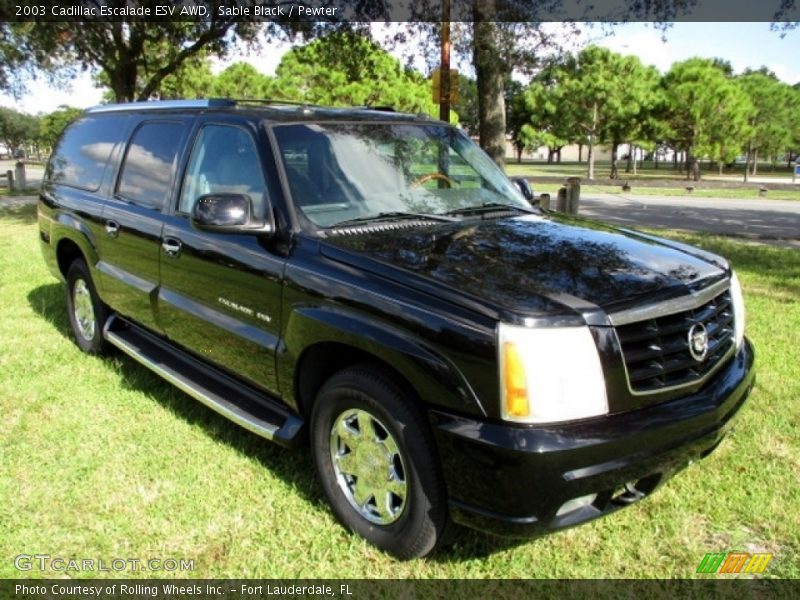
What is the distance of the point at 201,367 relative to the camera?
3.90 meters

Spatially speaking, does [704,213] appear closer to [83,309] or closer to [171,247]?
[83,309]

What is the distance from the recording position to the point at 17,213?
15375 millimetres

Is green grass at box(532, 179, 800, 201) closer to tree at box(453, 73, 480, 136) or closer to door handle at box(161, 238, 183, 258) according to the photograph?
door handle at box(161, 238, 183, 258)

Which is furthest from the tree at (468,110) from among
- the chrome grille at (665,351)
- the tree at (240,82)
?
the chrome grille at (665,351)

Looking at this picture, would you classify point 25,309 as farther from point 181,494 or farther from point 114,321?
point 181,494

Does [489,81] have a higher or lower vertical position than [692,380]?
higher

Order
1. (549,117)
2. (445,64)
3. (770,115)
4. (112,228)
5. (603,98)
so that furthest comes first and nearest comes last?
(770,115), (549,117), (603,98), (445,64), (112,228)

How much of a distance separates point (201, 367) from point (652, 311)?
256 cm

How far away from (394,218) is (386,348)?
0.97 meters

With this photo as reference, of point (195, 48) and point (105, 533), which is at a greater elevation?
point (195, 48)

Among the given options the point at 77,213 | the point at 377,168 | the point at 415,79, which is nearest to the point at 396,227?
the point at 377,168

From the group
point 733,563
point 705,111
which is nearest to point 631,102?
point 705,111

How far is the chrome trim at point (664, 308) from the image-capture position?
2406 mm

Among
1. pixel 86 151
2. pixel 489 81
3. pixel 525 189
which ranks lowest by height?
pixel 525 189
